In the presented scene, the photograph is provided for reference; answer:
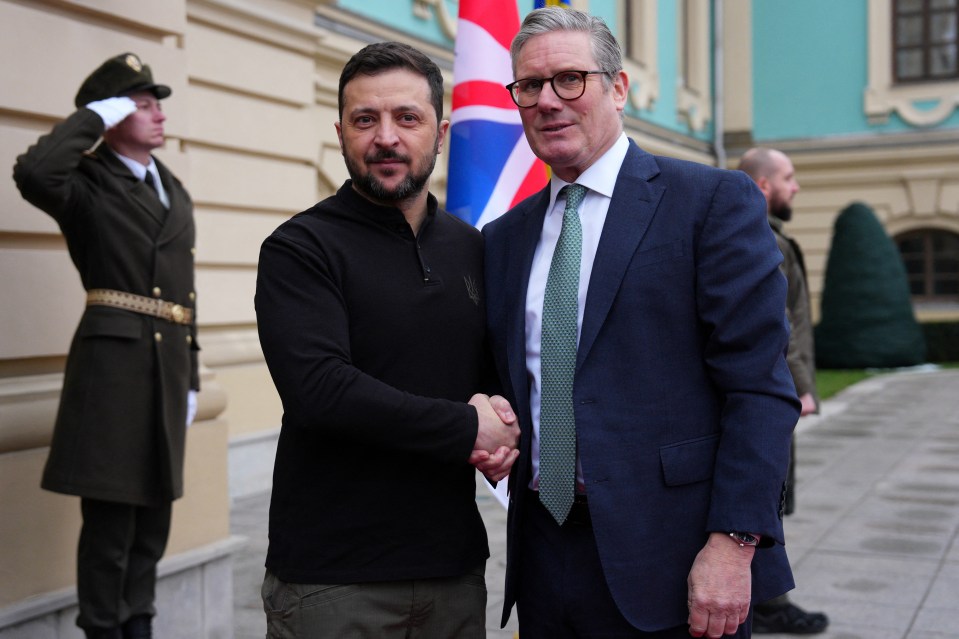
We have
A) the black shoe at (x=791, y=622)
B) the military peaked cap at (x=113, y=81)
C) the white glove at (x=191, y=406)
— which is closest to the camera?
the military peaked cap at (x=113, y=81)

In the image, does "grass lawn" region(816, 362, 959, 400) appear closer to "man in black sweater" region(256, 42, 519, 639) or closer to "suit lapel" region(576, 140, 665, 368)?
"suit lapel" region(576, 140, 665, 368)

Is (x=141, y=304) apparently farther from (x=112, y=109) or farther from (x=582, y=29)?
(x=582, y=29)

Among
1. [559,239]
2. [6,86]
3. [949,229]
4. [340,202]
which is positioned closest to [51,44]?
[6,86]

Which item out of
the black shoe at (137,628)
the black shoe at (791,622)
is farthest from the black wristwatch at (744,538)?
the black shoe at (791,622)

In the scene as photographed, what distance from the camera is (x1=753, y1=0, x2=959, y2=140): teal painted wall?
2052 centimetres

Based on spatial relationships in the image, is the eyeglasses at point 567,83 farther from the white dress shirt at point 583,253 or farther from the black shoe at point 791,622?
the black shoe at point 791,622

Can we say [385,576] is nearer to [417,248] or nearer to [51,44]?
[417,248]

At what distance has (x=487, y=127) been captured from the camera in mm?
4328

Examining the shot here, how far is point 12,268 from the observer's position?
3.86 meters

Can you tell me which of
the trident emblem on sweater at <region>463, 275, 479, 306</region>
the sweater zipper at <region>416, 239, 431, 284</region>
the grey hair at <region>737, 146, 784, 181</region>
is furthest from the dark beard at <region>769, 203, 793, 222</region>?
the sweater zipper at <region>416, 239, 431, 284</region>

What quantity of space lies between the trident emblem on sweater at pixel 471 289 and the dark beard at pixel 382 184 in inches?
9.4

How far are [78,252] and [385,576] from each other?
2149 millimetres

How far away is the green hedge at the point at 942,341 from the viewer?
18875 mm

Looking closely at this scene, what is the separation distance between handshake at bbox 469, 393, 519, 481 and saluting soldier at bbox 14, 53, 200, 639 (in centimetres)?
191
